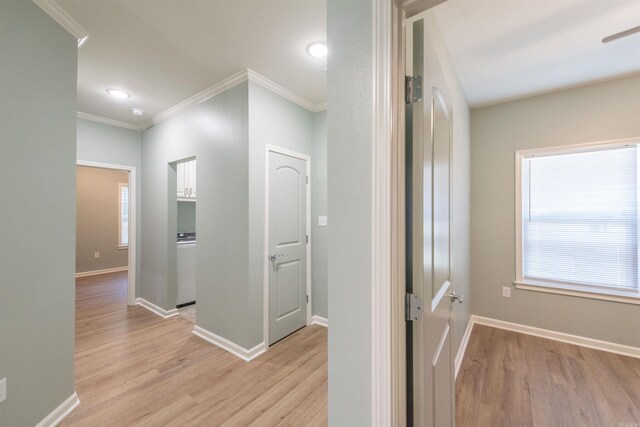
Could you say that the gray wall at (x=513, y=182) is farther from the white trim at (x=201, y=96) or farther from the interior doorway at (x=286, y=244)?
the white trim at (x=201, y=96)

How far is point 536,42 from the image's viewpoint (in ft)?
6.44

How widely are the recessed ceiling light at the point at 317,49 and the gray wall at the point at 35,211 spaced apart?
1.69 m

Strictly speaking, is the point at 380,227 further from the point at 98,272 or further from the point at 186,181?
the point at 98,272

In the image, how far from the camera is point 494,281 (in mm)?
3102

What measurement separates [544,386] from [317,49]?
3195 mm

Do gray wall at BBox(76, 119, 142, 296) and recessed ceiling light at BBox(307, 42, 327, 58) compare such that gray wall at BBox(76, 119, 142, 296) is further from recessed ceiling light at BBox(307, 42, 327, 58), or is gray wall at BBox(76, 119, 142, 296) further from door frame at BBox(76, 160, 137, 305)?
recessed ceiling light at BBox(307, 42, 327, 58)

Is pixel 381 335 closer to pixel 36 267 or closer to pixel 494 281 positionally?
pixel 36 267

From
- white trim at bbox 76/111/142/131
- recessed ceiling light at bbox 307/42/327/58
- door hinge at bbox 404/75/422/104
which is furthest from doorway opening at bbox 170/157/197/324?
door hinge at bbox 404/75/422/104

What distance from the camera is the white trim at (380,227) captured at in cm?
76

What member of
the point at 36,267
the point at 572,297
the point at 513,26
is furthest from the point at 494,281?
the point at 36,267

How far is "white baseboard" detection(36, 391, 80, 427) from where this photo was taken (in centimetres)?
163

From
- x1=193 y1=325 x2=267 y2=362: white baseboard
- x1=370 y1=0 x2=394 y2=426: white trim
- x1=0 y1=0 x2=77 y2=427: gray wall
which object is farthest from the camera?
x1=193 y1=325 x2=267 y2=362: white baseboard

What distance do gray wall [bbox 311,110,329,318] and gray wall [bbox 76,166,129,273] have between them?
489 cm

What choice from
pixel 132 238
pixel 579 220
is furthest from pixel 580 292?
pixel 132 238
